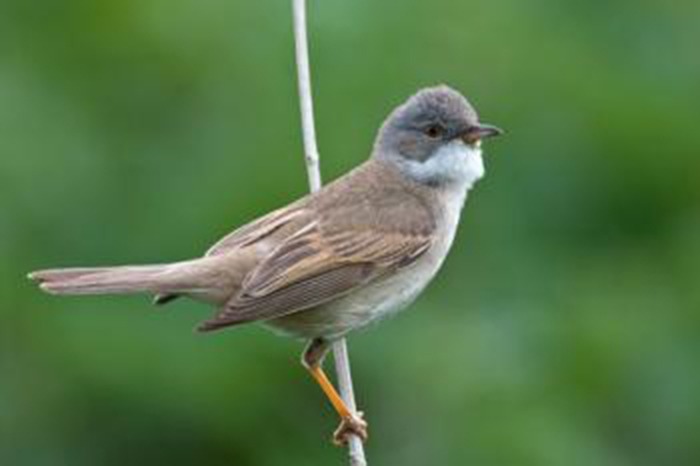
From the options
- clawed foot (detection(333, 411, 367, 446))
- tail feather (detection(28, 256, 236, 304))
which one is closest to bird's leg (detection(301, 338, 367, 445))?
clawed foot (detection(333, 411, 367, 446))

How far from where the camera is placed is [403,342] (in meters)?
8.44

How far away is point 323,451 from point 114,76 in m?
1.97

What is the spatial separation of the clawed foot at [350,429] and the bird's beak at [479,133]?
1.07 m

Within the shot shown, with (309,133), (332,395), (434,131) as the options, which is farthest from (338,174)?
(309,133)

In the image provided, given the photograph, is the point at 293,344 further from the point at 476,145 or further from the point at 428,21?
the point at 428,21

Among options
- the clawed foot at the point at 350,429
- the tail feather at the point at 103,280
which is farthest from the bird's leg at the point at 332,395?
the tail feather at the point at 103,280

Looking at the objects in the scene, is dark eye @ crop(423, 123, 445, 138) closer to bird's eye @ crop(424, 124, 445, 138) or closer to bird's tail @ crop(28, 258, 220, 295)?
bird's eye @ crop(424, 124, 445, 138)

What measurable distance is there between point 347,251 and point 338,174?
38.2 inches

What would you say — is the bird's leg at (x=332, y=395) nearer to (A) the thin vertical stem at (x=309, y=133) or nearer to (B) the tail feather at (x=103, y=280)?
(A) the thin vertical stem at (x=309, y=133)

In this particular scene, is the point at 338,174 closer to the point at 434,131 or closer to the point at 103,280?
the point at 434,131

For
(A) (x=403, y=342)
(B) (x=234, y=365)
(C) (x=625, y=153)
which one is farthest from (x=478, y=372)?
(C) (x=625, y=153)

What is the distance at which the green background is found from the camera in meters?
8.29

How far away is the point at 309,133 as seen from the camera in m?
7.64

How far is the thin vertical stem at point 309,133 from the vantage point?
299 inches
